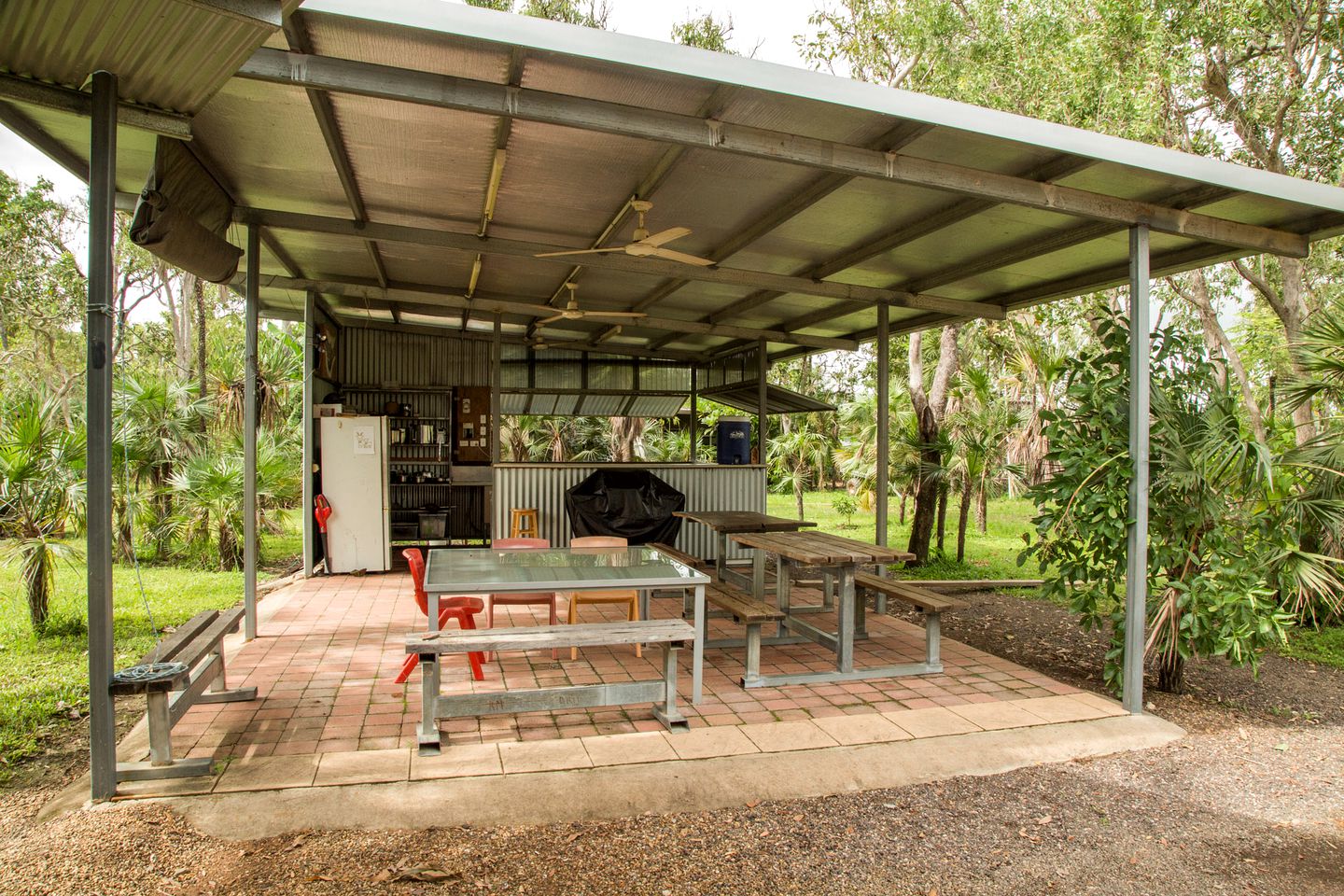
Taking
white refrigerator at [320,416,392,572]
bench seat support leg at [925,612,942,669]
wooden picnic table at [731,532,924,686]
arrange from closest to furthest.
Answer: wooden picnic table at [731,532,924,686], bench seat support leg at [925,612,942,669], white refrigerator at [320,416,392,572]

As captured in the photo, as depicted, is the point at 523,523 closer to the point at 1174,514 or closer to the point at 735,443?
the point at 735,443

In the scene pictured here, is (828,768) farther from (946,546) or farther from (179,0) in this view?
(946,546)

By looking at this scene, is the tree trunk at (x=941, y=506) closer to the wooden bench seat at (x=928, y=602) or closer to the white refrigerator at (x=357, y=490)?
the wooden bench seat at (x=928, y=602)

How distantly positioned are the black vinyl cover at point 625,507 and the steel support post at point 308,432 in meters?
2.67

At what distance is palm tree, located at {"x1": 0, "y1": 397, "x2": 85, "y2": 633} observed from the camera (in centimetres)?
565

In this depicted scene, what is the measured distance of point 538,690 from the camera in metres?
3.81

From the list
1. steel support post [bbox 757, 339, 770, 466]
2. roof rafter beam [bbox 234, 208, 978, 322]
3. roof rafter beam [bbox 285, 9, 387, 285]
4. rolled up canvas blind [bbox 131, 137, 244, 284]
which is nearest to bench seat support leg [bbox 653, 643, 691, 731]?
roof rafter beam [bbox 285, 9, 387, 285]

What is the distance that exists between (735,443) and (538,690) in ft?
22.5

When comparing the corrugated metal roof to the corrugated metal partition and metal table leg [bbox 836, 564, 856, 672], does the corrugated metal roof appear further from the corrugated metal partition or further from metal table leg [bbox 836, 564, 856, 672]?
metal table leg [bbox 836, 564, 856, 672]

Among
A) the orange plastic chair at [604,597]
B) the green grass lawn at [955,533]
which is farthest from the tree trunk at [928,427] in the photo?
the orange plastic chair at [604,597]

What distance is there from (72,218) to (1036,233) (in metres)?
21.8

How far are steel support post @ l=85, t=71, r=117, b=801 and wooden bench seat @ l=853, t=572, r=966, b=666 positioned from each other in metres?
4.05

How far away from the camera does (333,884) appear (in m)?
2.64

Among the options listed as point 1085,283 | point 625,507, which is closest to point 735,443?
point 625,507
